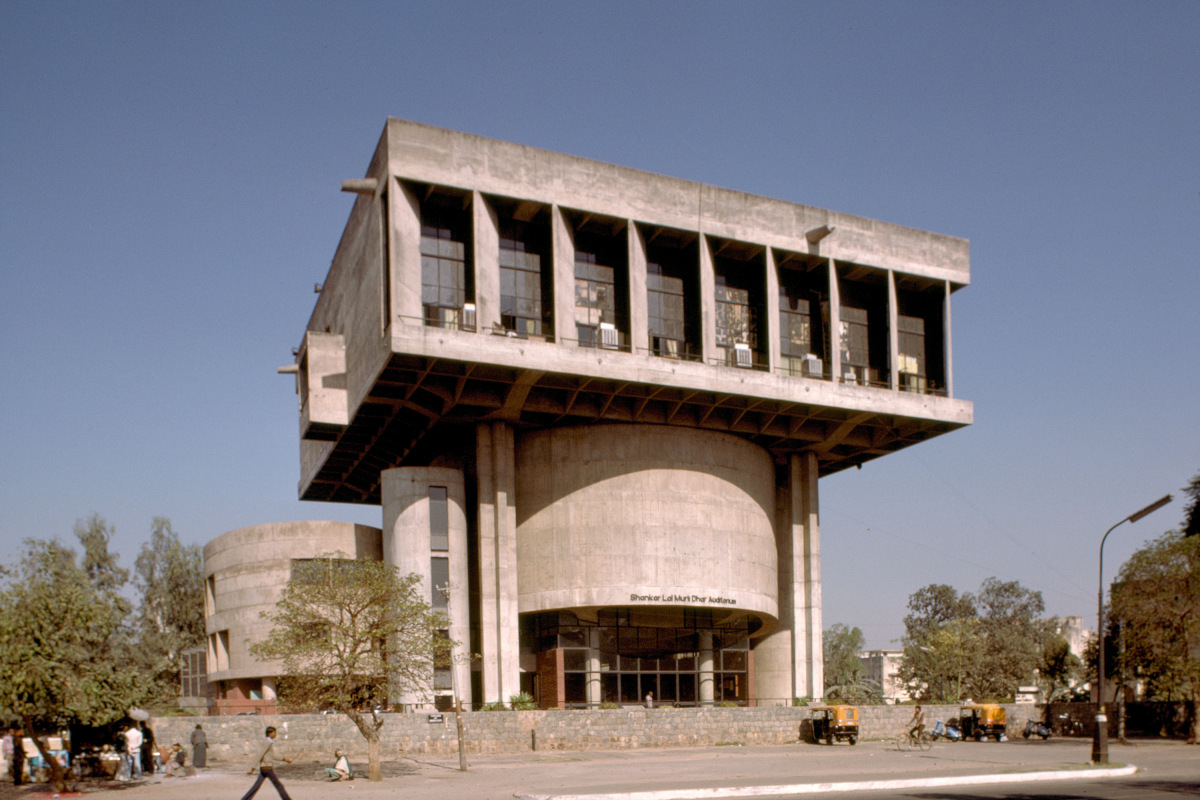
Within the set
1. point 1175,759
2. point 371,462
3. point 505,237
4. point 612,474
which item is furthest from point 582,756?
point 371,462

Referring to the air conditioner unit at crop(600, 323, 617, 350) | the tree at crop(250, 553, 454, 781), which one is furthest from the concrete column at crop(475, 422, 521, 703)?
the tree at crop(250, 553, 454, 781)

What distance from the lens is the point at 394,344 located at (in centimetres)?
4325

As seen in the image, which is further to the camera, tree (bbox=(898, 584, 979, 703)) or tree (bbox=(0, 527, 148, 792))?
tree (bbox=(898, 584, 979, 703))

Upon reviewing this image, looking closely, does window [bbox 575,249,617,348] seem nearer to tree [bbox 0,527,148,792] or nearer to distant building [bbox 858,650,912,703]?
tree [bbox 0,527,148,792]

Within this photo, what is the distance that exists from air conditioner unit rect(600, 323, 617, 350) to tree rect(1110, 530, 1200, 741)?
78.8 feet

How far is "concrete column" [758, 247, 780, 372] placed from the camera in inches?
2092

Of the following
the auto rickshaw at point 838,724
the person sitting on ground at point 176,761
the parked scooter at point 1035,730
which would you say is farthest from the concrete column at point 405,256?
the parked scooter at point 1035,730

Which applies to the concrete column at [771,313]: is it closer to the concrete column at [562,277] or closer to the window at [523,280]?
the concrete column at [562,277]

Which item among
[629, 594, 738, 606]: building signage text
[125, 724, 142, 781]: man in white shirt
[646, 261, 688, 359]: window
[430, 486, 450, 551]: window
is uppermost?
[646, 261, 688, 359]: window

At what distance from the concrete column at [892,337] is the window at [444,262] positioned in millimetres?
21371

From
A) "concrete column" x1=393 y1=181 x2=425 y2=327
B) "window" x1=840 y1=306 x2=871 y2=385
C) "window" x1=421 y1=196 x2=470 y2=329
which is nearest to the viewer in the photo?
"concrete column" x1=393 y1=181 x2=425 y2=327

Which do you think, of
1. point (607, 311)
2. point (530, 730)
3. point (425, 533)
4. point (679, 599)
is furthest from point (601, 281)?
point (530, 730)

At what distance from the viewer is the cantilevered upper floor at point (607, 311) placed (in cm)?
4662

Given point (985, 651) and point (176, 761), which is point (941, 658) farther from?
point (176, 761)
